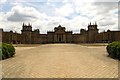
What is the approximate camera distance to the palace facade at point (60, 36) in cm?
10253

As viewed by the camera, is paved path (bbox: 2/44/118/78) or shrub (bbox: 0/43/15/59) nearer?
paved path (bbox: 2/44/118/78)

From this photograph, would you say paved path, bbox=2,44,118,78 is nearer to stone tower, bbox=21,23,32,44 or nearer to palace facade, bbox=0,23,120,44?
palace facade, bbox=0,23,120,44

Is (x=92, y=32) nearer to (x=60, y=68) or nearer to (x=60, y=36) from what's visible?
(x=60, y=36)

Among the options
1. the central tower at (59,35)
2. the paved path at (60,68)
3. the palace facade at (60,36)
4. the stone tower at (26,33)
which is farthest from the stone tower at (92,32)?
the paved path at (60,68)

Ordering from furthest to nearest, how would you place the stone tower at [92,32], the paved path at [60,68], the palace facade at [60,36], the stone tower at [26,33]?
the stone tower at [92,32] → the stone tower at [26,33] → the palace facade at [60,36] → the paved path at [60,68]

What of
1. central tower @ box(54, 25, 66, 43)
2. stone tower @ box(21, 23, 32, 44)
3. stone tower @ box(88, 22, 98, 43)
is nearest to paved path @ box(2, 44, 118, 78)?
stone tower @ box(21, 23, 32, 44)

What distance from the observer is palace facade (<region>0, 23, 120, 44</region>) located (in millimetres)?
102531

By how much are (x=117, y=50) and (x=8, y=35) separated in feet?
301

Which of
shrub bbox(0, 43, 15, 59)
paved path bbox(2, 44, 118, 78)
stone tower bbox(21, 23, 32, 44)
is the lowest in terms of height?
paved path bbox(2, 44, 118, 78)

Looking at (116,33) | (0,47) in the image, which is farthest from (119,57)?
(116,33)

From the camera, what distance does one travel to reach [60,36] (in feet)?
363

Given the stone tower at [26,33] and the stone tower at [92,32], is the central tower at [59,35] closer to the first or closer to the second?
the stone tower at [92,32]

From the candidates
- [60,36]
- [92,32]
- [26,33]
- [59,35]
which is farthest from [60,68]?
[59,35]

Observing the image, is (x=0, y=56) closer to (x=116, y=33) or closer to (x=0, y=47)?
(x=0, y=47)
